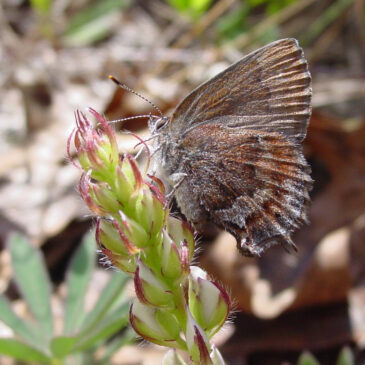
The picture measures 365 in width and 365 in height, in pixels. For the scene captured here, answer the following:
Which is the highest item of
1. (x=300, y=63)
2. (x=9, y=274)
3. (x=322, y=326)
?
(x=300, y=63)

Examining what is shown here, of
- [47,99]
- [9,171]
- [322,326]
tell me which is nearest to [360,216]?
[322,326]

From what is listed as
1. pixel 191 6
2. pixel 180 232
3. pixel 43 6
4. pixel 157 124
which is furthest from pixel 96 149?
pixel 43 6

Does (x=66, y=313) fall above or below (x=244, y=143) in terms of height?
below

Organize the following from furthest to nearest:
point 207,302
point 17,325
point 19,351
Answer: point 17,325, point 19,351, point 207,302

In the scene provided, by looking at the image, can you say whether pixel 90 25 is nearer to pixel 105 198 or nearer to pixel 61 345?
pixel 61 345

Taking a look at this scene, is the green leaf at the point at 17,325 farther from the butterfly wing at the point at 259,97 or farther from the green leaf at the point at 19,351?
the butterfly wing at the point at 259,97

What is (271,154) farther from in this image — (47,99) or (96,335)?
(47,99)

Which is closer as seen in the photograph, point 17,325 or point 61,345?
point 61,345

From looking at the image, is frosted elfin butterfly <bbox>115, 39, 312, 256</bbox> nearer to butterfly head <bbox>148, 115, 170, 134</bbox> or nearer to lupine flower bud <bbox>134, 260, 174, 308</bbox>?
butterfly head <bbox>148, 115, 170, 134</bbox>
